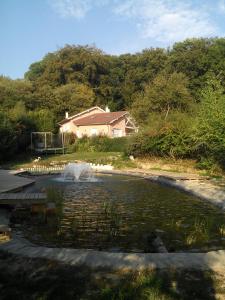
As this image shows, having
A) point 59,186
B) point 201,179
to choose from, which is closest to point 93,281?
point 59,186

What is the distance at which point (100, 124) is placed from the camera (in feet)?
162

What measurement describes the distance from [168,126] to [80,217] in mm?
16439

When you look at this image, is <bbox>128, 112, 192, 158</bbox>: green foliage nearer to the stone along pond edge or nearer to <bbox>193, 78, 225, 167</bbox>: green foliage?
<bbox>193, 78, 225, 167</bbox>: green foliage

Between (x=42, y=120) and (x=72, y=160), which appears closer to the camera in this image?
(x=72, y=160)

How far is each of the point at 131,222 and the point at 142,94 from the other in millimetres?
47636

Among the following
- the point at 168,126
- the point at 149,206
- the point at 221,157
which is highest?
the point at 168,126

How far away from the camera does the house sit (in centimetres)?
4941

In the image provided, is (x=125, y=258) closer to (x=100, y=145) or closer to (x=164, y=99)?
(x=100, y=145)

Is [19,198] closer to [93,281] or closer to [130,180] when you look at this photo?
[93,281]

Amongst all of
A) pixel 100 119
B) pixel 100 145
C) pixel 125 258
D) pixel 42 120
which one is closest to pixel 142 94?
pixel 100 119

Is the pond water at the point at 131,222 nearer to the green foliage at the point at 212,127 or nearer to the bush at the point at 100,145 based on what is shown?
the green foliage at the point at 212,127

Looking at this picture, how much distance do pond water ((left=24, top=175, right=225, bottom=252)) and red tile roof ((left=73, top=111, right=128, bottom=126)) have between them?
1289 inches

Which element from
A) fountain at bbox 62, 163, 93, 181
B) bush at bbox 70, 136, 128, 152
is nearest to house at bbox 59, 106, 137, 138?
bush at bbox 70, 136, 128, 152

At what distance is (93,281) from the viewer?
5.49 metres
